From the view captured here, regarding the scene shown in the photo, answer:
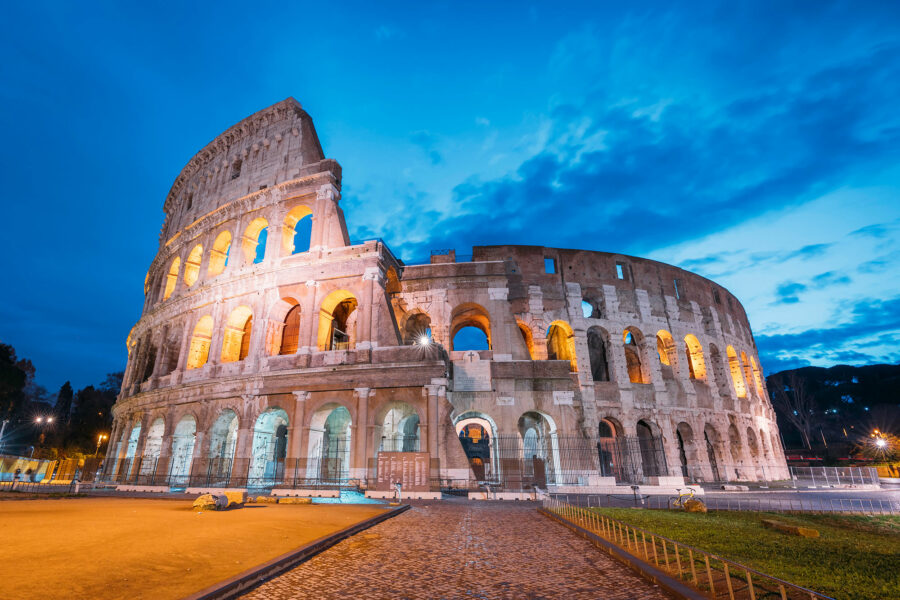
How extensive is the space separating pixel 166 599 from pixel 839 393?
79.5m

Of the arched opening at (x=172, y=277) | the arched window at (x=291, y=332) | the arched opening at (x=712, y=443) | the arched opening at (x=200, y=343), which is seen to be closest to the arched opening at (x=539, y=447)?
the arched opening at (x=712, y=443)

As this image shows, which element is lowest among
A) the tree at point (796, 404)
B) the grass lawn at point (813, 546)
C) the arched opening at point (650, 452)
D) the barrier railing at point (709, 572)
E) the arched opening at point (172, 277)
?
the grass lawn at point (813, 546)

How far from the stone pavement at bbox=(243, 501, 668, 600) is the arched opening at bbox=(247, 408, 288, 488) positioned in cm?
1328

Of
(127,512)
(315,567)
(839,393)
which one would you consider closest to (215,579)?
(315,567)

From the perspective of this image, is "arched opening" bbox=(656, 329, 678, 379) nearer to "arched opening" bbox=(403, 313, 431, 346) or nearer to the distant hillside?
"arched opening" bbox=(403, 313, 431, 346)

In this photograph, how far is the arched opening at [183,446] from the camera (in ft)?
71.5

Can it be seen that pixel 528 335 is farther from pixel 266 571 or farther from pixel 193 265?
pixel 193 265

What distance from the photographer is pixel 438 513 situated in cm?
1155

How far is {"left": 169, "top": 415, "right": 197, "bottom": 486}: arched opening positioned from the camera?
2180 cm

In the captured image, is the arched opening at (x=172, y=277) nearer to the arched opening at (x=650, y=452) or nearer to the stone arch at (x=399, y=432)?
the stone arch at (x=399, y=432)

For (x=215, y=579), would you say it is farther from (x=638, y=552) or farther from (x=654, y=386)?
(x=654, y=386)

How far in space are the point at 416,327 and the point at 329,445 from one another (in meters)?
7.87

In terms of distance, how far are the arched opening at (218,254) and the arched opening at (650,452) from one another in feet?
85.5

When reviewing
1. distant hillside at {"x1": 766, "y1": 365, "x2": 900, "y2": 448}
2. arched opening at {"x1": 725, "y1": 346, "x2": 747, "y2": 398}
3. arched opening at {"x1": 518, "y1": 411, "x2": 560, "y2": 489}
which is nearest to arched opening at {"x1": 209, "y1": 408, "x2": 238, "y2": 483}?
arched opening at {"x1": 518, "y1": 411, "x2": 560, "y2": 489}
